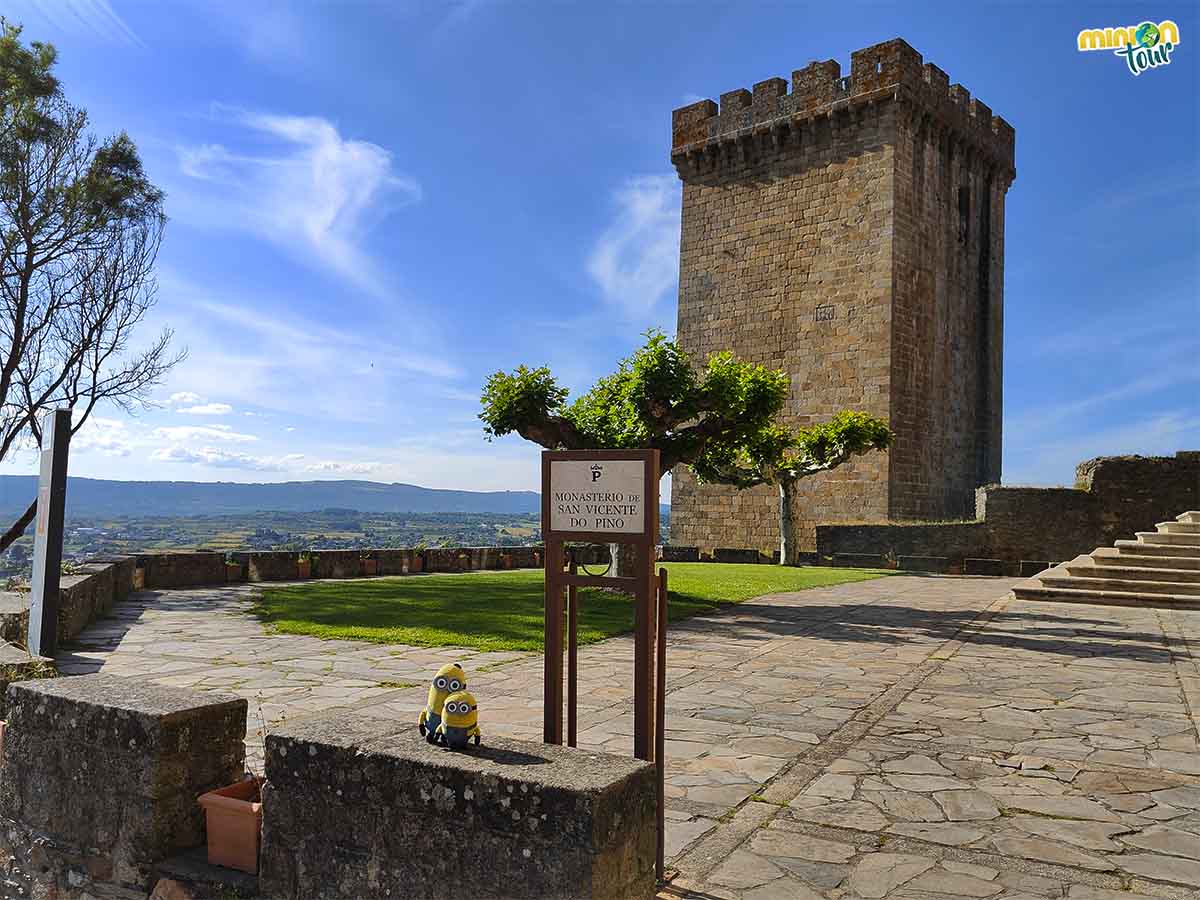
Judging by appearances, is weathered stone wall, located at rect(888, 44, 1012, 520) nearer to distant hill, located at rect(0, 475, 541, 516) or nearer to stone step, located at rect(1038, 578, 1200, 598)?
stone step, located at rect(1038, 578, 1200, 598)

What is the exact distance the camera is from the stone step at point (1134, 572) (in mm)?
14266

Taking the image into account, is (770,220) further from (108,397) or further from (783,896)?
(783,896)

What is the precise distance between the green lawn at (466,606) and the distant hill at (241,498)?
5980cm

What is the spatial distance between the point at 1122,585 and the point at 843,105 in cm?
1664

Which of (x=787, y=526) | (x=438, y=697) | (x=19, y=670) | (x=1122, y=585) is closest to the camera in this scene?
(x=438, y=697)

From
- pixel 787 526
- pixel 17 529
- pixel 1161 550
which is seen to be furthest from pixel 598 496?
pixel 787 526

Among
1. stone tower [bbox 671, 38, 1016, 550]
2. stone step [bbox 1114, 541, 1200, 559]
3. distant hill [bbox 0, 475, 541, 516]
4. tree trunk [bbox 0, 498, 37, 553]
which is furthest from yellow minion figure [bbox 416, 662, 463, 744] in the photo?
distant hill [bbox 0, 475, 541, 516]

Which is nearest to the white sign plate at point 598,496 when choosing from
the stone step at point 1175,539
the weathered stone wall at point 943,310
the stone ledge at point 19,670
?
the stone ledge at point 19,670

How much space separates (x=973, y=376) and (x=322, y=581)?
2127 centimetres

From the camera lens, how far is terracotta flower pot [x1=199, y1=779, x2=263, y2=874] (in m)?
3.39

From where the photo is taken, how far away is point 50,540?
672 centimetres

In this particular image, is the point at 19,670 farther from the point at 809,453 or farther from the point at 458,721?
the point at 809,453

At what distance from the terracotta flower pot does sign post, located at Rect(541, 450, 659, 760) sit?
3.85ft

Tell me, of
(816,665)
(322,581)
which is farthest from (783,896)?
(322,581)
